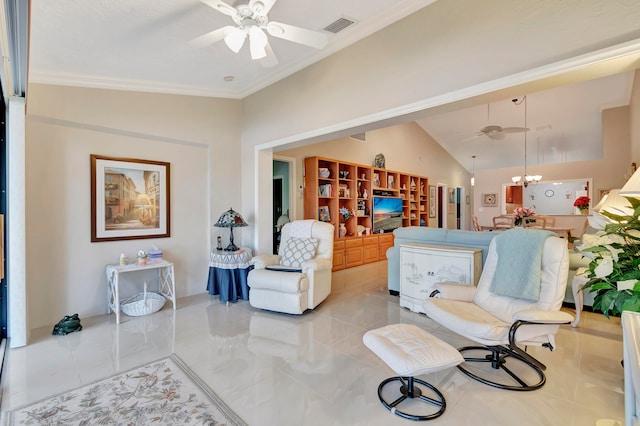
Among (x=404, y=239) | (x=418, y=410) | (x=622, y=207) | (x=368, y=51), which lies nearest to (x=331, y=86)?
(x=368, y=51)

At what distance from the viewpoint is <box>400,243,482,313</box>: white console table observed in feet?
11.0

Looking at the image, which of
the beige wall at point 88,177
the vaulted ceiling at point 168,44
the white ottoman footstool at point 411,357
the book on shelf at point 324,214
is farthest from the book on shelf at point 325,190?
the white ottoman footstool at point 411,357

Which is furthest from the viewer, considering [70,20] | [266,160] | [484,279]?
[266,160]

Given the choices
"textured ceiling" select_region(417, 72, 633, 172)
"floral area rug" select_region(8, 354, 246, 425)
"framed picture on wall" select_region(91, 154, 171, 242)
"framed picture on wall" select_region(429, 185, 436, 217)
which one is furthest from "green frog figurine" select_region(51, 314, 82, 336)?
"framed picture on wall" select_region(429, 185, 436, 217)

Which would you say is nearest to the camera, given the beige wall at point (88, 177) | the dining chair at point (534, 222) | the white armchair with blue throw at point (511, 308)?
the white armchair with blue throw at point (511, 308)

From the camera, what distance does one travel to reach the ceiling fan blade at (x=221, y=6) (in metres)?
1.98

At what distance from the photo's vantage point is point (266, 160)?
15.3 ft

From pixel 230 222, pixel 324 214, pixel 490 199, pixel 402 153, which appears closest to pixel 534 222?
pixel 490 199

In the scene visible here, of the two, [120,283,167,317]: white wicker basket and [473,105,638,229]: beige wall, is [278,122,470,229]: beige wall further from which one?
[120,283,167,317]: white wicker basket

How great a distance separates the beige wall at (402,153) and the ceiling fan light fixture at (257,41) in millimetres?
3177

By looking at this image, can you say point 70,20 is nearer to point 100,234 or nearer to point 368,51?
point 100,234

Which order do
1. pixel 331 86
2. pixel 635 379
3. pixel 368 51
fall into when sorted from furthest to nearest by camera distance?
pixel 331 86 < pixel 368 51 < pixel 635 379

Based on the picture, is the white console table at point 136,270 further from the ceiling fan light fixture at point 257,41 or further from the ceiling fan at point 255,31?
the ceiling fan light fixture at point 257,41

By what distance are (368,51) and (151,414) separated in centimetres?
358
